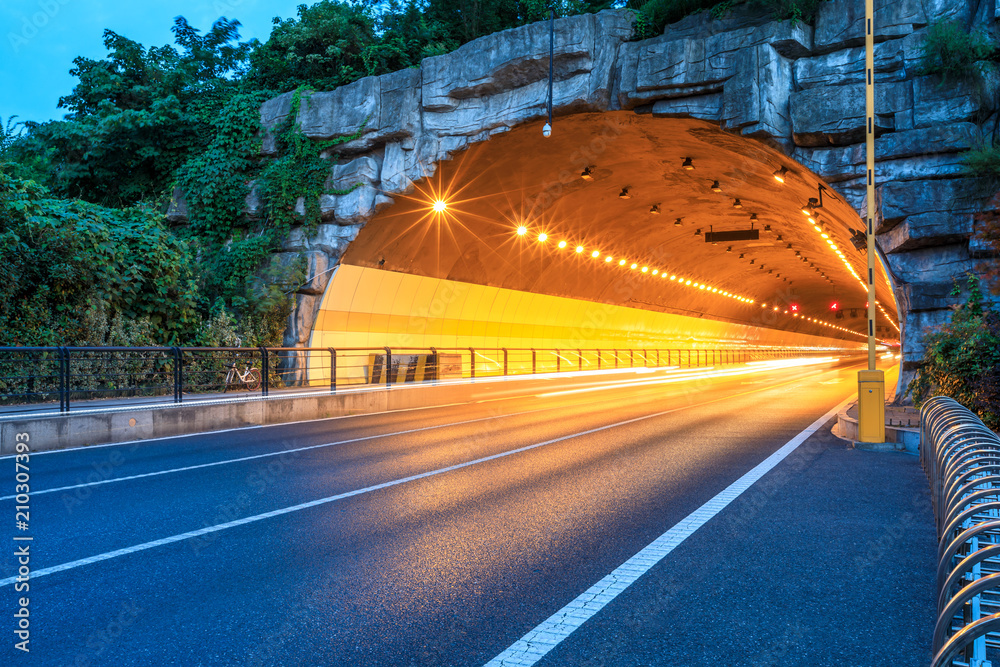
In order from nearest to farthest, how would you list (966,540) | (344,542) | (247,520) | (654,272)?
(966,540) < (344,542) < (247,520) < (654,272)

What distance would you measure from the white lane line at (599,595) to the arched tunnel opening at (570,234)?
14.4 m

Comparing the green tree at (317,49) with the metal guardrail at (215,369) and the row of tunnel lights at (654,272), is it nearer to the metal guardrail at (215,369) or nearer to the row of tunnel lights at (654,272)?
the row of tunnel lights at (654,272)

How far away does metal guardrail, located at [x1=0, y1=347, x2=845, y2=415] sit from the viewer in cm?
1312

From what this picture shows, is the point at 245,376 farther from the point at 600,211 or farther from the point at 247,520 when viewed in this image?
the point at 600,211

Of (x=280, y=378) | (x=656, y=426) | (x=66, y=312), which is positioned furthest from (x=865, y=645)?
(x=280, y=378)

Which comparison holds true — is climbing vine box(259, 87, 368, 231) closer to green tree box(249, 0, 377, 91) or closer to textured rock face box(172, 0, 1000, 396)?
textured rock face box(172, 0, 1000, 396)

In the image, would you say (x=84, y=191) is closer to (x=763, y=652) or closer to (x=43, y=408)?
(x=43, y=408)

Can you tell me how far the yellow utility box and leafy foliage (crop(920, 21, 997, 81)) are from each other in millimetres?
9026

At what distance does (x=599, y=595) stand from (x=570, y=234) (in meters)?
27.1

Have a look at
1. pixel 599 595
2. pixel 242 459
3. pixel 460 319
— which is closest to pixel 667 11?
pixel 460 319

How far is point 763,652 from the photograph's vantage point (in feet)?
11.8

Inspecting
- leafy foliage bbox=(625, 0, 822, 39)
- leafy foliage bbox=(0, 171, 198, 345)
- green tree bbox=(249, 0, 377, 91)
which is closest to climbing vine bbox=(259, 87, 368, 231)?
green tree bbox=(249, 0, 377, 91)

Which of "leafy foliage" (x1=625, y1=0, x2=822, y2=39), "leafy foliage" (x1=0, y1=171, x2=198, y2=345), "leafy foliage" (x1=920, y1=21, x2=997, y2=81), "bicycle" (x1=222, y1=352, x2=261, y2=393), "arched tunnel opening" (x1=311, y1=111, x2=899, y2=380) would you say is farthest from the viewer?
"arched tunnel opening" (x1=311, y1=111, x2=899, y2=380)

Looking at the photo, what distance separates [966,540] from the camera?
3314 millimetres
